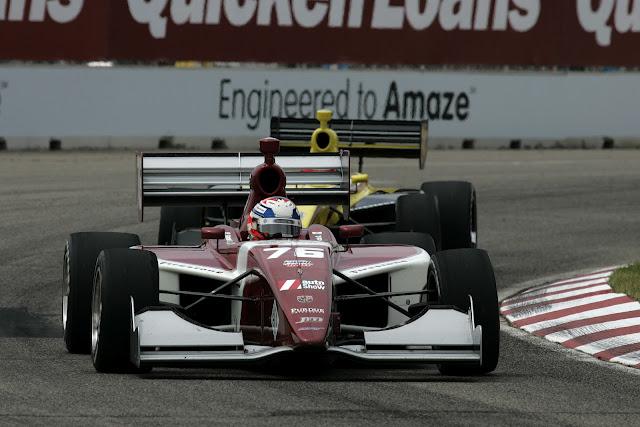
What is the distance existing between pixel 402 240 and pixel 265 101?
1828 cm

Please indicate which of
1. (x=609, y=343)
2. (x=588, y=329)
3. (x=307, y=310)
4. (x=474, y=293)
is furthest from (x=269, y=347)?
(x=588, y=329)

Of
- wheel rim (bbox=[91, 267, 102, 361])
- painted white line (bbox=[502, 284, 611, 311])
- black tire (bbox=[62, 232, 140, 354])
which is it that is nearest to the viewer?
wheel rim (bbox=[91, 267, 102, 361])

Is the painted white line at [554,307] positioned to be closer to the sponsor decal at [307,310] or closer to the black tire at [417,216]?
the black tire at [417,216]

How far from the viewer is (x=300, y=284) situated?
30.8 feet

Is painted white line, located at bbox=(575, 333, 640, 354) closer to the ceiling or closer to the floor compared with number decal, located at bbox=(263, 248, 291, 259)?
closer to the floor

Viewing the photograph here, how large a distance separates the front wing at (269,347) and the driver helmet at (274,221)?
45.6 inches

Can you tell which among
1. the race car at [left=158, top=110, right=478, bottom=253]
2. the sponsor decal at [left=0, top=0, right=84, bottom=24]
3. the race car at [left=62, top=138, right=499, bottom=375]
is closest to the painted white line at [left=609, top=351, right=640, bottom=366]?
the race car at [left=62, top=138, right=499, bottom=375]

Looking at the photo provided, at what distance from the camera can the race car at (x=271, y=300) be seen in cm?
930

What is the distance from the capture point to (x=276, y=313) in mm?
9422

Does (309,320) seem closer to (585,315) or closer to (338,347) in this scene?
(338,347)

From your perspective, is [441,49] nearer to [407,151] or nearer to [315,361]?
[407,151]

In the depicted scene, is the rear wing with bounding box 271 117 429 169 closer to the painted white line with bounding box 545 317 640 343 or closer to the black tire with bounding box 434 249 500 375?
the painted white line with bounding box 545 317 640 343

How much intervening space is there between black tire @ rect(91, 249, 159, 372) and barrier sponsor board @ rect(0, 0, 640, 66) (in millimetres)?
20361

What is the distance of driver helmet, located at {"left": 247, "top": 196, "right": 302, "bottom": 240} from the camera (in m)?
10.4
